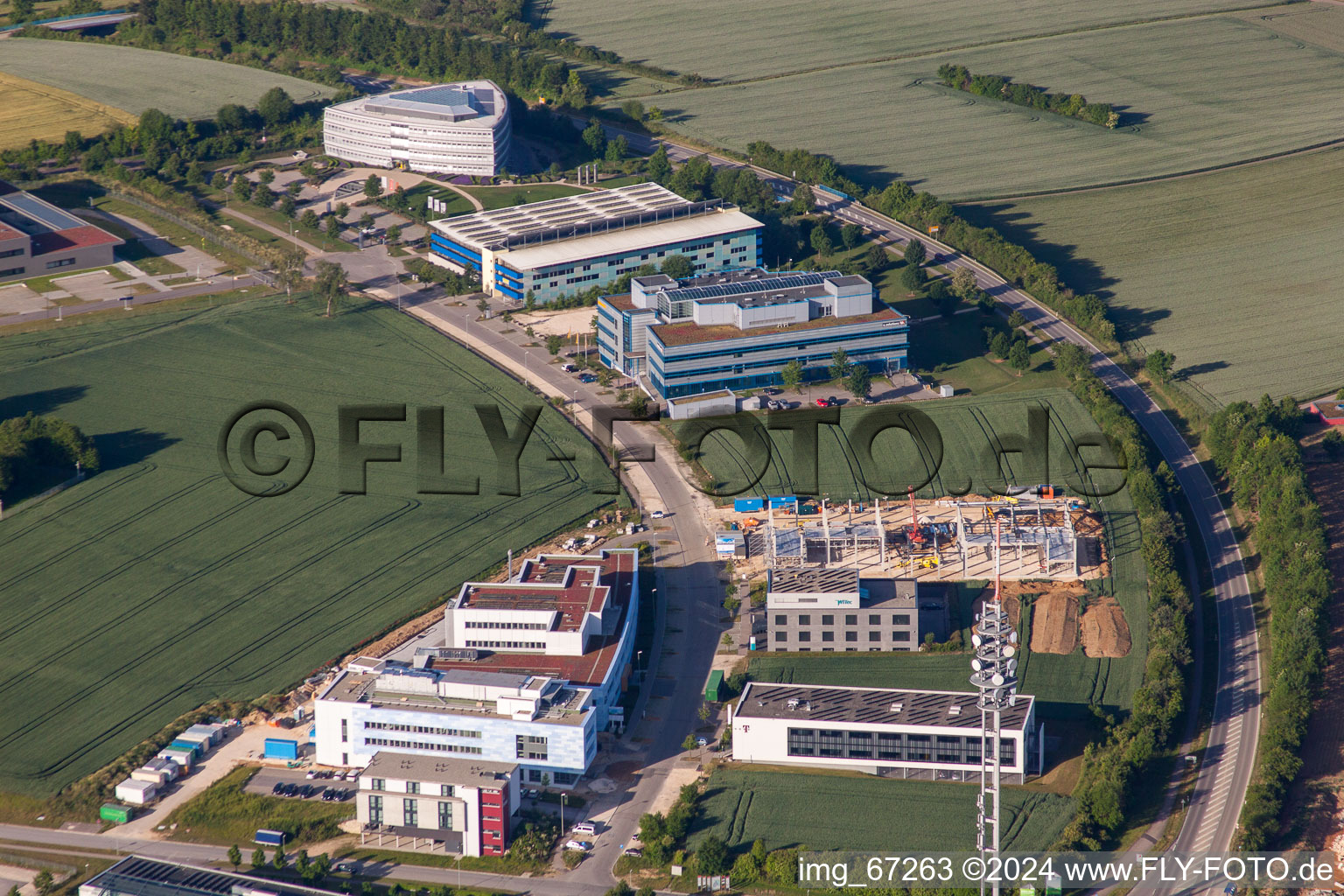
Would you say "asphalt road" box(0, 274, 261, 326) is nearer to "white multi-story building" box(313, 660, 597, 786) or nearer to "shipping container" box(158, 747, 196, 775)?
"shipping container" box(158, 747, 196, 775)

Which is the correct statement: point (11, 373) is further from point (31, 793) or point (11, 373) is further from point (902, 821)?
point (902, 821)

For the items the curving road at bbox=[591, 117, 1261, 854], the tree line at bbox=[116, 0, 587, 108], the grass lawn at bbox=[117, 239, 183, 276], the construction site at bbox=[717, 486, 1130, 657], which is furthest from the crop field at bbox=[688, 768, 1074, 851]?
the tree line at bbox=[116, 0, 587, 108]

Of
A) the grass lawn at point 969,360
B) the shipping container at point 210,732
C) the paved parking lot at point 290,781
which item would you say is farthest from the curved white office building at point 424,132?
the paved parking lot at point 290,781

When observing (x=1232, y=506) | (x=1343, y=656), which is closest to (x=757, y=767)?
(x=1343, y=656)

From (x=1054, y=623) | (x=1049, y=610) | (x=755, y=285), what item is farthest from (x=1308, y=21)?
(x=1054, y=623)

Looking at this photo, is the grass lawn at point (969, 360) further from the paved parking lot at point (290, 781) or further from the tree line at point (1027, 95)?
the paved parking lot at point (290, 781)

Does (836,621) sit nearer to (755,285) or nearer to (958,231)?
(755,285)
